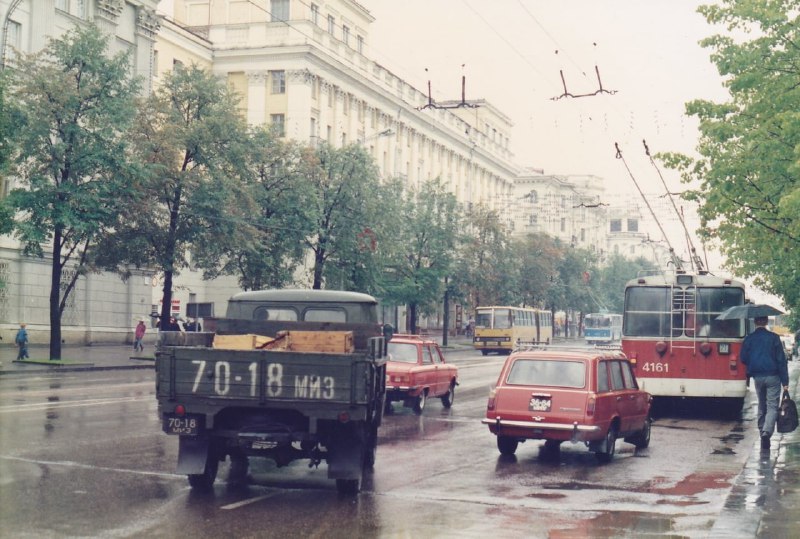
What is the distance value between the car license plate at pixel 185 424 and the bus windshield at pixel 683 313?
47.2ft

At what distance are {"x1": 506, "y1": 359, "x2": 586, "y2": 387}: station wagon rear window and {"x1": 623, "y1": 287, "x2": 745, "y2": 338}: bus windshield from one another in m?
8.55

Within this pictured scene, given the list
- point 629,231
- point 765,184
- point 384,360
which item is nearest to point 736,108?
point 765,184

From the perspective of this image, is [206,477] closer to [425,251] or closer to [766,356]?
[766,356]

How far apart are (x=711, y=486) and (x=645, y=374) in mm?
10856

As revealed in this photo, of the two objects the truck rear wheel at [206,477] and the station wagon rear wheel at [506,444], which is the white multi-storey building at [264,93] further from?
the truck rear wheel at [206,477]

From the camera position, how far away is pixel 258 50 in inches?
2781

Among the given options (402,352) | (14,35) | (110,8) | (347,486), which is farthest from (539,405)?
(110,8)

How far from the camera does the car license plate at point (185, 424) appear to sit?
11281 millimetres

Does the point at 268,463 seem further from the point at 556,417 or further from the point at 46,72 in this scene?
the point at 46,72

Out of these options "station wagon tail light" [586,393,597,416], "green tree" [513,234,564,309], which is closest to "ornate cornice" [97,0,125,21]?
"station wagon tail light" [586,393,597,416]

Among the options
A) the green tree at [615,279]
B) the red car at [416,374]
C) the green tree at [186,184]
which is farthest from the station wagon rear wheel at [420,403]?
the green tree at [615,279]

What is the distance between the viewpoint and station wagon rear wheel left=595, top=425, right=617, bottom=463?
1511cm

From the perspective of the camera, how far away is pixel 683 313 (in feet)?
76.9

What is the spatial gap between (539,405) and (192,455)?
18.3ft
